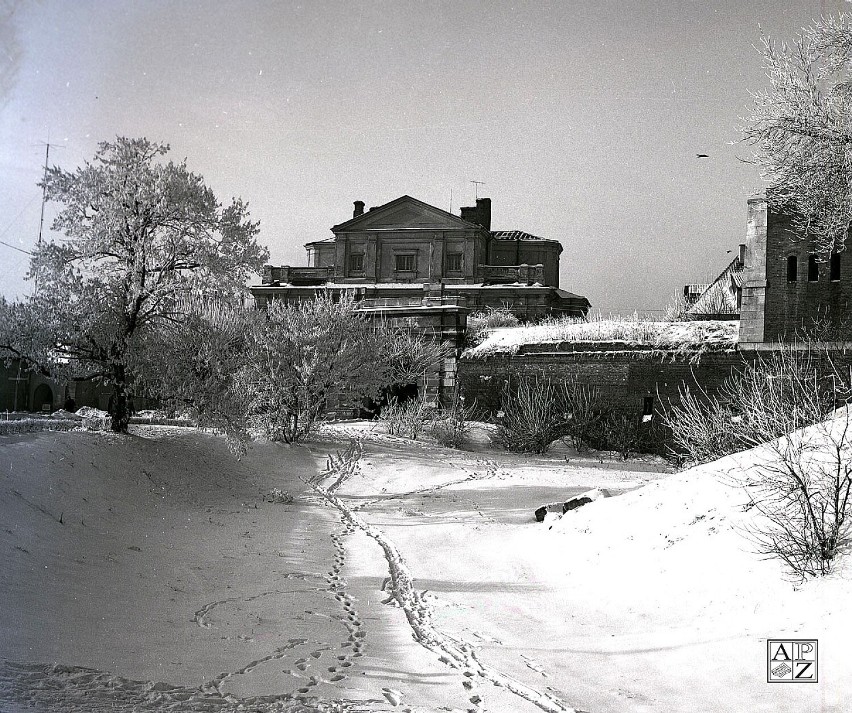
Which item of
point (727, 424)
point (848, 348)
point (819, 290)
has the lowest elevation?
point (727, 424)

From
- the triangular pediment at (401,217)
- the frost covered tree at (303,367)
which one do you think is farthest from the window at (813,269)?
the triangular pediment at (401,217)

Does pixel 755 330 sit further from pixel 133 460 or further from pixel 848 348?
pixel 133 460

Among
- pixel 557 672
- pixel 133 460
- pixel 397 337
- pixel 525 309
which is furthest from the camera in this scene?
pixel 525 309

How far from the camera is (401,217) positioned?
1538 inches

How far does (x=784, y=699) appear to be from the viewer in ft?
16.2

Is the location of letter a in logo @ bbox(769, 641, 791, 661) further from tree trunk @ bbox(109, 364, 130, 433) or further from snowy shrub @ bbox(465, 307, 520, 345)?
snowy shrub @ bbox(465, 307, 520, 345)

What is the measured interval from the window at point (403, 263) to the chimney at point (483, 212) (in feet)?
19.5

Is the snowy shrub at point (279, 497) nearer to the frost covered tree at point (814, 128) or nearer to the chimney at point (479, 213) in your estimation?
the frost covered tree at point (814, 128)

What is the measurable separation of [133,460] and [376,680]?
8.70 meters

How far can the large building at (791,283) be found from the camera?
19.9m

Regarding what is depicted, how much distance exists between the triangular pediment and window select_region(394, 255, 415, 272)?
1.47 m

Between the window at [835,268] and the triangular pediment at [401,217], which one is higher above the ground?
the triangular pediment at [401,217]

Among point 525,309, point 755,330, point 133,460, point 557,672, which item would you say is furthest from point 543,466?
point 525,309

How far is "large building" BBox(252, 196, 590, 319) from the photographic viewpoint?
35.0 metres
